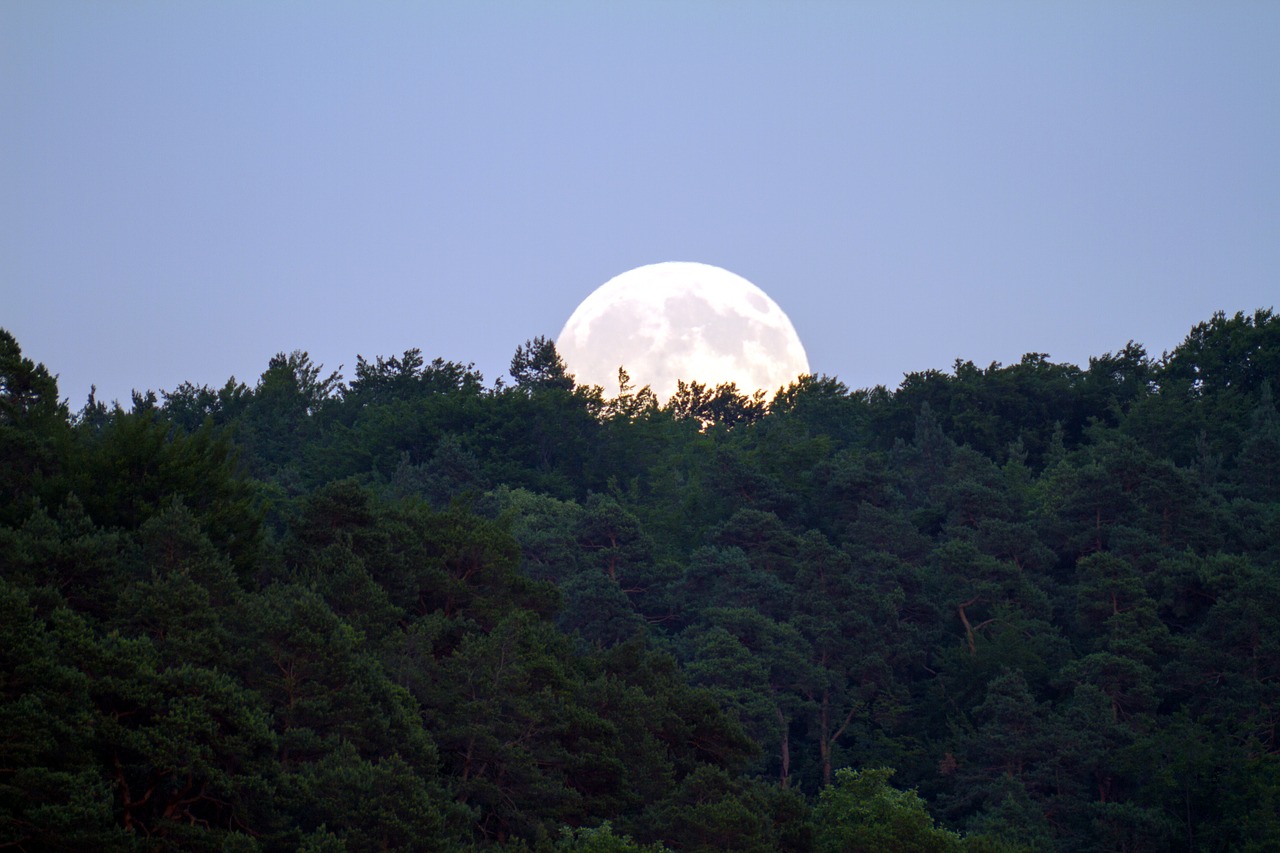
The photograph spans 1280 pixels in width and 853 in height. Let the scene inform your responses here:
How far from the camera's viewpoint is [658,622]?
4906 cm

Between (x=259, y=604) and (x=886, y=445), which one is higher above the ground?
(x=886, y=445)

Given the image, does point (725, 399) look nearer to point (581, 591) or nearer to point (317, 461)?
point (317, 461)

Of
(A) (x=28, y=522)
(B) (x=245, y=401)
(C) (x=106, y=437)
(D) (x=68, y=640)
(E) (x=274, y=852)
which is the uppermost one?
(B) (x=245, y=401)

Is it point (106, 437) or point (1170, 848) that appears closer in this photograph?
point (106, 437)

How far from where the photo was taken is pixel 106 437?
95.9 ft

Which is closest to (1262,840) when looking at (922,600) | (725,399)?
(922,600)

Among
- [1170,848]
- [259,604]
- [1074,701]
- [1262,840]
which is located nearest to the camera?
[259,604]

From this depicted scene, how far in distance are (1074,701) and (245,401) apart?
52.9 m

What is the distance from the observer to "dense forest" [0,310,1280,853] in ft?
72.4

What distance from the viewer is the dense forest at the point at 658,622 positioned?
Result: 22.1 metres

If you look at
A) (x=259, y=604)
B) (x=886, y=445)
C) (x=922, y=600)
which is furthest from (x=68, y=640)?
(x=886, y=445)

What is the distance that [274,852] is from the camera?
2166cm

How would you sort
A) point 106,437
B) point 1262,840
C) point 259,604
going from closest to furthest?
point 259,604
point 106,437
point 1262,840

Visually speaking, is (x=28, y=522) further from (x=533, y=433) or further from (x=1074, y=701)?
(x=533, y=433)
